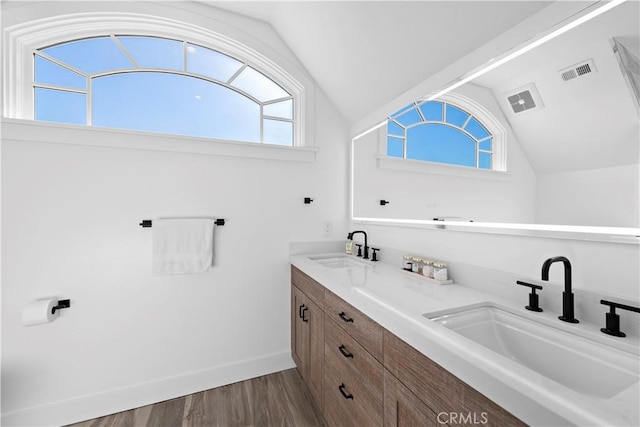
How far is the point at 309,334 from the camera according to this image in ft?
5.48

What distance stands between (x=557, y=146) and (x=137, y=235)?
7.69 ft

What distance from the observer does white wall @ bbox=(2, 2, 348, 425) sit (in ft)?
4.99

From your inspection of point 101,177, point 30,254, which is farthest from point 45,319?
point 101,177

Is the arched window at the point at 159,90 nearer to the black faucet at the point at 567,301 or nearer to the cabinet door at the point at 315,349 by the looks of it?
the cabinet door at the point at 315,349

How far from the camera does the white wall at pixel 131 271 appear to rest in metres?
1.52

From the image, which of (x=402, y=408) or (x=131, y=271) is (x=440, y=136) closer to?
(x=402, y=408)

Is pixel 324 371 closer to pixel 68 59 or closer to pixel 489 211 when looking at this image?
pixel 489 211

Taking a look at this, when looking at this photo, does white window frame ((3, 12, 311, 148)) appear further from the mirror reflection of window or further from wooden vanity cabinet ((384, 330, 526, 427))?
wooden vanity cabinet ((384, 330, 526, 427))

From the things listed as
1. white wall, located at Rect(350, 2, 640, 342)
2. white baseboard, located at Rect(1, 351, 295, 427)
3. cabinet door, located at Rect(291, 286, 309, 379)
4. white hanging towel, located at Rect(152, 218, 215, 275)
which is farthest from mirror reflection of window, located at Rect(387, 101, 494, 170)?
white baseboard, located at Rect(1, 351, 295, 427)

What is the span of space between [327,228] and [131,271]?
1500 mm

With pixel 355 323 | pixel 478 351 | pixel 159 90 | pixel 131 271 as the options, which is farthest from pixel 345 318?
pixel 159 90

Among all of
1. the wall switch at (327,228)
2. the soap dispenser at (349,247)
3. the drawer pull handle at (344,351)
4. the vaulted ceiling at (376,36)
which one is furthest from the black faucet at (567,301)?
the wall switch at (327,228)

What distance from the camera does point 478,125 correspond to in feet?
4.13

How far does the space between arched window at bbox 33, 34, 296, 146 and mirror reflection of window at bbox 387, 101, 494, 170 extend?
0.98 metres
